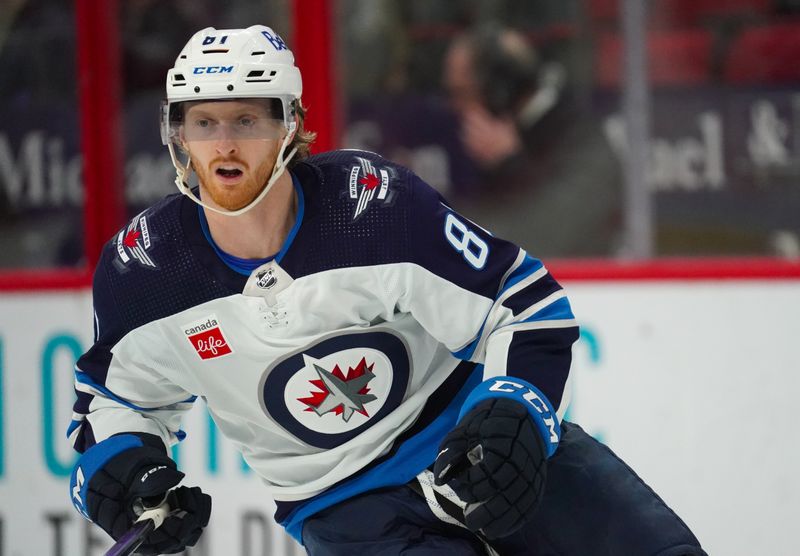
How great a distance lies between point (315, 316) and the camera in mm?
2139

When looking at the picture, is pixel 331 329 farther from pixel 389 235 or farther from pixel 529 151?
pixel 529 151

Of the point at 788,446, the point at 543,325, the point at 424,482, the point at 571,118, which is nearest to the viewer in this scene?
the point at 543,325

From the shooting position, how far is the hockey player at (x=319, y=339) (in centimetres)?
209

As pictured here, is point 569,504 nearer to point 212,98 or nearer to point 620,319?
point 212,98

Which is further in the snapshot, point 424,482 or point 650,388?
point 650,388

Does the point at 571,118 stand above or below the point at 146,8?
below

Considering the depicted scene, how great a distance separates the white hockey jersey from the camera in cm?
210

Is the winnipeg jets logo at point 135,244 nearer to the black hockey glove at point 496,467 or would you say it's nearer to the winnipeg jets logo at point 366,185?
the winnipeg jets logo at point 366,185

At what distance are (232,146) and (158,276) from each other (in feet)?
0.77

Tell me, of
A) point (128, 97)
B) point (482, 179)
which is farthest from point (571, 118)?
point (128, 97)

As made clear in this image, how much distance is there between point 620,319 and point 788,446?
506 millimetres

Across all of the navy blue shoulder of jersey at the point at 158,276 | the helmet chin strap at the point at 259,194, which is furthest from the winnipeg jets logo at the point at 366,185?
the navy blue shoulder of jersey at the point at 158,276

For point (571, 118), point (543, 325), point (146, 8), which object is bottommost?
point (543, 325)

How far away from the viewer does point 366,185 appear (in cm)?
216
